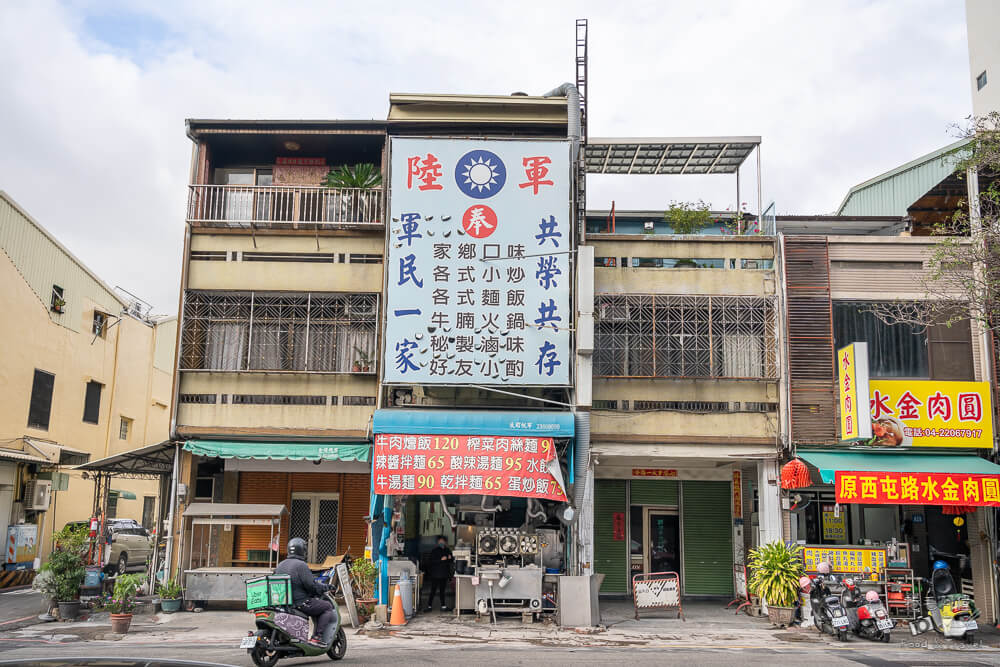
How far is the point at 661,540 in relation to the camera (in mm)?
22031

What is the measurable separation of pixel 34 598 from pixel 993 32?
38.9 meters

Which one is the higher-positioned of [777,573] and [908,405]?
[908,405]

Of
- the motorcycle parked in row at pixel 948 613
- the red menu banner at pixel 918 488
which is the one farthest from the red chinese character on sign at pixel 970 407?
the motorcycle parked in row at pixel 948 613

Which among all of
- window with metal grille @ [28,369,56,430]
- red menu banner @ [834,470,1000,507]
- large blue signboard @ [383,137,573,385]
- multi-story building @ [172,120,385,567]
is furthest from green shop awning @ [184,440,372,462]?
window with metal grille @ [28,369,56,430]

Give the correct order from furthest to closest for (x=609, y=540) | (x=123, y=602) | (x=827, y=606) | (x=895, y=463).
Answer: (x=609, y=540) → (x=895, y=463) → (x=123, y=602) → (x=827, y=606)

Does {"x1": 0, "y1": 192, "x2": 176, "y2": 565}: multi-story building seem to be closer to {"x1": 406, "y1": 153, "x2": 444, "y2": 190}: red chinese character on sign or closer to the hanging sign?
{"x1": 406, "y1": 153, "x2": 444, "y2": 190}: red chinese character on sign

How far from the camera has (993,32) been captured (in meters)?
32.6

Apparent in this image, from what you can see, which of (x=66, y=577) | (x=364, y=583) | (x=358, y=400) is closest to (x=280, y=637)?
(x=364, y=583)

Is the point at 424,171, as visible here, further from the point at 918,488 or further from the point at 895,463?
the point at 918,488

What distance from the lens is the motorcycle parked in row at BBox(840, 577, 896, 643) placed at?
49.7 feet

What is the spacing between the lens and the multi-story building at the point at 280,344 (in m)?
19.1

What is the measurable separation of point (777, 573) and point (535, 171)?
1038cm

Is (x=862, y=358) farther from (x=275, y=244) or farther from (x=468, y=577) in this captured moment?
(x=275, y=244)

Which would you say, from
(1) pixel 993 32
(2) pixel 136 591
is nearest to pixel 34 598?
(2) pixel 136 591
